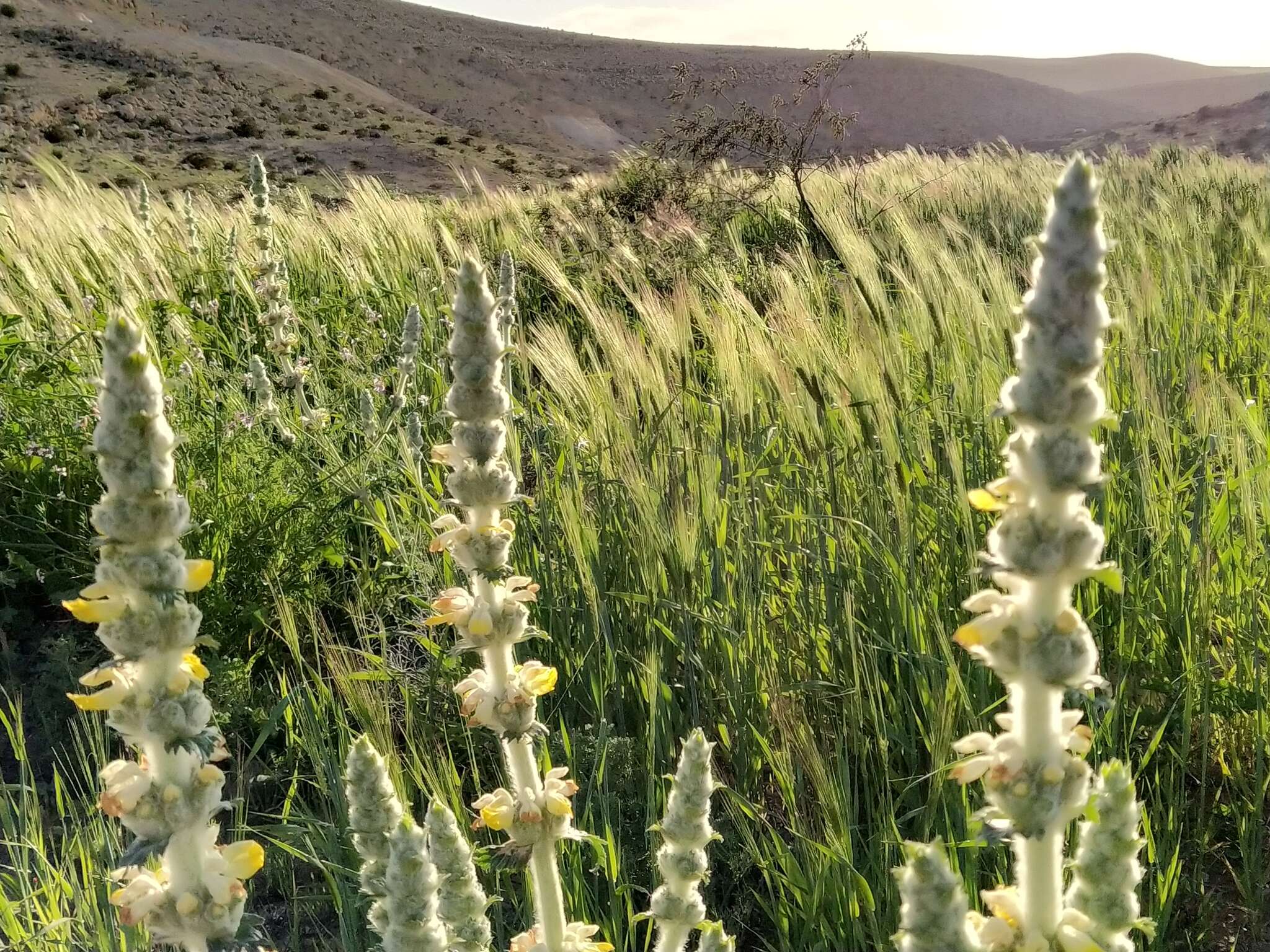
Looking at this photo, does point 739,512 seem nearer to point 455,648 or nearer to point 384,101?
point 455,648

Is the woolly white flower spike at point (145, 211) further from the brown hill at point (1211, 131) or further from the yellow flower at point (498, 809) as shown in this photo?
the brown hill at point (1211, 131)

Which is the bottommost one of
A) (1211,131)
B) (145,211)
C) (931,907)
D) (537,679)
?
(537,679)

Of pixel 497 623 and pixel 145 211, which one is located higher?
pixel 145 211

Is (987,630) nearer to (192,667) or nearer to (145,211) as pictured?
(192,667)

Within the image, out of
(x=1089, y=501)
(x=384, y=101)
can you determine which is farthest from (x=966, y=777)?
(x=384, y=101)

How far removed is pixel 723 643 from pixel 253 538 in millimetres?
1614

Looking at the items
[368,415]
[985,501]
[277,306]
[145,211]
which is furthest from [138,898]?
[145,211]

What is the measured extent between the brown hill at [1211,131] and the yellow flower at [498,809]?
30.1m

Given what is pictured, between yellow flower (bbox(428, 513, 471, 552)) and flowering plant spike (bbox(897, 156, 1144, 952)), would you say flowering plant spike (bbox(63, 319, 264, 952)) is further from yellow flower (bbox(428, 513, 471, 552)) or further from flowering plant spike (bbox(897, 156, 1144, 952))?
flowering plant spike (bbox(897, 156, 1144, 952))

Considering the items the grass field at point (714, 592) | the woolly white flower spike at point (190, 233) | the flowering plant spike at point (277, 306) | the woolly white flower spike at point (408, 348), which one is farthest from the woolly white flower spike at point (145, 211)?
the woolly white flower spike at point (408, 348)

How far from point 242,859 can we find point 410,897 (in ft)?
0.46

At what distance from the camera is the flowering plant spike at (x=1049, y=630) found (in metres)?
0.53

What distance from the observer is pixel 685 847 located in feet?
3.27

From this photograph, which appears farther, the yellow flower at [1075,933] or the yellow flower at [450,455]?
the yellow flower at [450,455]
